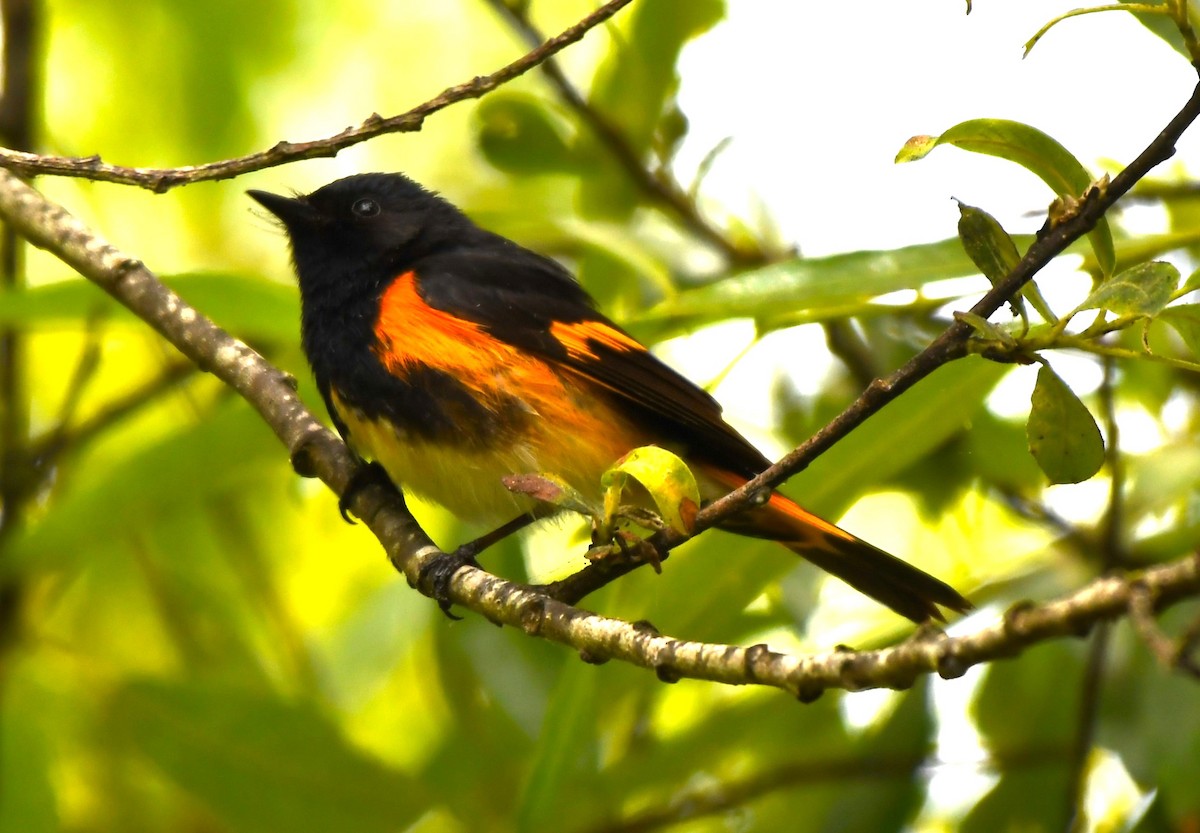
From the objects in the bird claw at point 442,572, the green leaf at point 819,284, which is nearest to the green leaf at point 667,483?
the bird claw at point 442,572

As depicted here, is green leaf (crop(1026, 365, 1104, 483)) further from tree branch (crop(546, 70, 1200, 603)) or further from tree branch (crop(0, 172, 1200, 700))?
tree branch (crop(0, 172, 1200, 700))

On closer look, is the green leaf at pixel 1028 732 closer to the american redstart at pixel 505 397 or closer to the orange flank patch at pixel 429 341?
the american redstart at pixel 505 397

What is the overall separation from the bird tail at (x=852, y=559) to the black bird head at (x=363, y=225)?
1255 mm

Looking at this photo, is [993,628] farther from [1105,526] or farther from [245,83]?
[245,83]

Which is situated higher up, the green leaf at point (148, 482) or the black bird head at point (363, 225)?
the black bird head at point (363, 225)

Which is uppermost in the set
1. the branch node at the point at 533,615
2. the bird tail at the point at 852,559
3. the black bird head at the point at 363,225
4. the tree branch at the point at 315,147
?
the black bird head at the point at 363,225

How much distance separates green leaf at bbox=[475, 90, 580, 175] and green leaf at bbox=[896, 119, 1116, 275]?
2.08 metres

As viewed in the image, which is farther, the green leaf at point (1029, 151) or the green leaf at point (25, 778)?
the green leaf at point (25, 778)

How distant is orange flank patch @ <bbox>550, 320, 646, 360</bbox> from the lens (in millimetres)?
3326

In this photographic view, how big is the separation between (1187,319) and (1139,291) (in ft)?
0.46

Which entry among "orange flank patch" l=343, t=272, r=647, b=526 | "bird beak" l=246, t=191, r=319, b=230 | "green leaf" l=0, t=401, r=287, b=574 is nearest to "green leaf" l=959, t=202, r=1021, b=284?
"orange flank patch" l=343, t=272, r=647, b=526

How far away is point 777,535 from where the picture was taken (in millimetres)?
3105

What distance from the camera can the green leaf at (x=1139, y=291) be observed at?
1.64 metres

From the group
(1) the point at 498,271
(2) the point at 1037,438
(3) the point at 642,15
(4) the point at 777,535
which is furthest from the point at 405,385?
(2) the point at 1037,438
